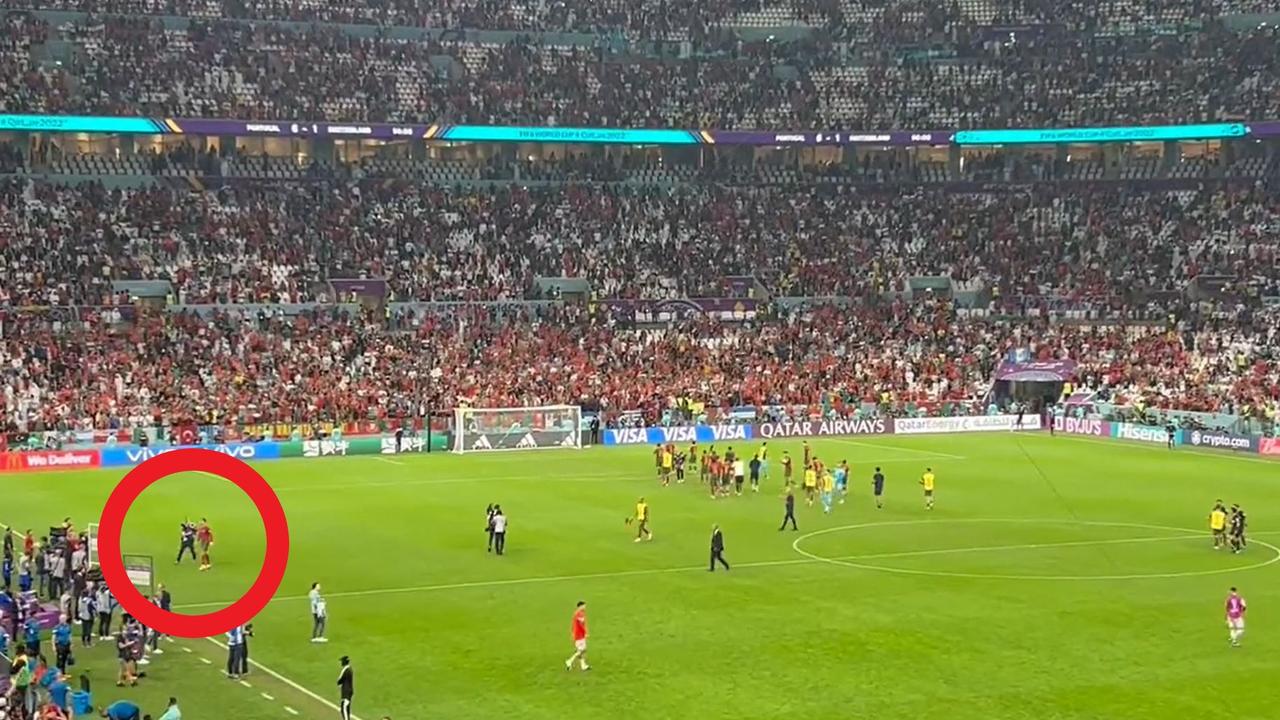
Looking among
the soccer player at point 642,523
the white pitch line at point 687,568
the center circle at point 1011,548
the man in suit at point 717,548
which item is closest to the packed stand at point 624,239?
the soccer player at point 642,523

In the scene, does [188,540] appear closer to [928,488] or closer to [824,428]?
[928,488]

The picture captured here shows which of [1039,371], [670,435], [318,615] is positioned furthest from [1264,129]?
[318,615]

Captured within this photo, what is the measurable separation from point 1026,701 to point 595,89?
255 feet

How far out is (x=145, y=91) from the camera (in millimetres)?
90062

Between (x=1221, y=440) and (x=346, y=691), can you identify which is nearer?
(x=346, y=691)

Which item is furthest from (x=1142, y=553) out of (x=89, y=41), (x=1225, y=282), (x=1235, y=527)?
(x=89, y=41)

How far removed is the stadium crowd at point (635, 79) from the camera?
3600 inches

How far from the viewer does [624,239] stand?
9662 centimetres

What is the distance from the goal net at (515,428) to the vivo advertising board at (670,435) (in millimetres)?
2141

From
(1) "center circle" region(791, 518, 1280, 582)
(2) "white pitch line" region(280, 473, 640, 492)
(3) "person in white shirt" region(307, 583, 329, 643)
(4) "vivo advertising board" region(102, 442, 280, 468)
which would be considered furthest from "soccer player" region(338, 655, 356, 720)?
(4) "vivo advertising board" region(102, 442, 280, 468)

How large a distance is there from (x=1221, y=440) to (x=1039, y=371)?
41.7 feet

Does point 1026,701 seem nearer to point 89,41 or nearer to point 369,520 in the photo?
point 369,520

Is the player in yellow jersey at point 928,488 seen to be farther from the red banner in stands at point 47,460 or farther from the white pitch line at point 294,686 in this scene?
the red banner in stands at point 47,460

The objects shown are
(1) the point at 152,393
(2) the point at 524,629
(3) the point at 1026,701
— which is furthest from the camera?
(1) the point at 152,393
